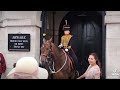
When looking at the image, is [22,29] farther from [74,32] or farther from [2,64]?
[74,32]

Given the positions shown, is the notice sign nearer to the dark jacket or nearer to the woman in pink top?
the dark jacket

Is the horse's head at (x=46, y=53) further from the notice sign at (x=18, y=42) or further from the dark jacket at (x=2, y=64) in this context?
the dark jacket at (x=2, y=64)

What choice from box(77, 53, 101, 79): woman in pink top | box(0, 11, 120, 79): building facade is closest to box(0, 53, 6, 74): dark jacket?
box(0, 11, 120, 79): building facade

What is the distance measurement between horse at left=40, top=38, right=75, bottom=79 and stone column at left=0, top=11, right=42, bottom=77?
1149 millimetres

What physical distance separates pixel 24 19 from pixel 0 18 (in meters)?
0.92

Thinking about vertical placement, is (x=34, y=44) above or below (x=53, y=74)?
above

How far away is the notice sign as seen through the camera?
727 centimetres

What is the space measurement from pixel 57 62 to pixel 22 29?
65.7 inches

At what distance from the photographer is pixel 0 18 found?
7.93 metres

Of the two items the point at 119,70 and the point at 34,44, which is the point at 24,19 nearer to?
the point at 34,44

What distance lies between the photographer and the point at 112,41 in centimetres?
684

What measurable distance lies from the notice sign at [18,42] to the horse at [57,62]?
4.11 ft
